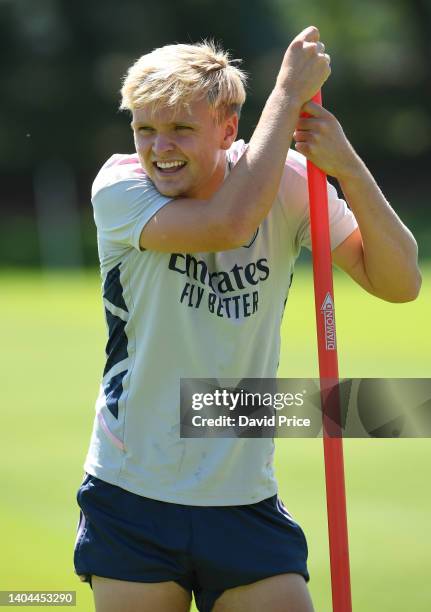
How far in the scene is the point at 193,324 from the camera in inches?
144

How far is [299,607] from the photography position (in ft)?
11.9

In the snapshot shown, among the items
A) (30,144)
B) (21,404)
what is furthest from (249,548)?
(30,144)

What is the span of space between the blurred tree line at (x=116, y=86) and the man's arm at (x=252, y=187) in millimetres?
31618

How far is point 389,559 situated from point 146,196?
3.62 meters

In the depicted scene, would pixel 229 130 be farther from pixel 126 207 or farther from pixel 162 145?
pixel 126 207

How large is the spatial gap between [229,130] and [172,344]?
2.32 ft

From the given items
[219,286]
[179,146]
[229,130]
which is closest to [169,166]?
[179,146]

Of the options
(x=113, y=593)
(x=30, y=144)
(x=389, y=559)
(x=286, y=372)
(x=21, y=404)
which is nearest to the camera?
(x=113, y=593)

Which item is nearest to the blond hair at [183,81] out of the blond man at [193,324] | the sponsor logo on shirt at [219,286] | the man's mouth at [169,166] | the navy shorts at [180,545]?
the blond man at [193,324]

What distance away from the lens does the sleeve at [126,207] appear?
12.0 ft

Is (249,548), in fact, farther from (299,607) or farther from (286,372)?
(286,372)

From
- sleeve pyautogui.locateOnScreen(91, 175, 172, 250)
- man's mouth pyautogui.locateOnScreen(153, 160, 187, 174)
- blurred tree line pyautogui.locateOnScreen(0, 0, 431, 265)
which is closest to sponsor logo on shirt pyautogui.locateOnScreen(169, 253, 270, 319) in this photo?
sleeve pyautogui.locateOnScreen(91, 175, 172, 250)

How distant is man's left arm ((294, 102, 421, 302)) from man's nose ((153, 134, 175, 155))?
40cm

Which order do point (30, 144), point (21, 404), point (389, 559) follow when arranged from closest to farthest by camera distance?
point (389, 559) → point (21, 404) → point (30, 144)
